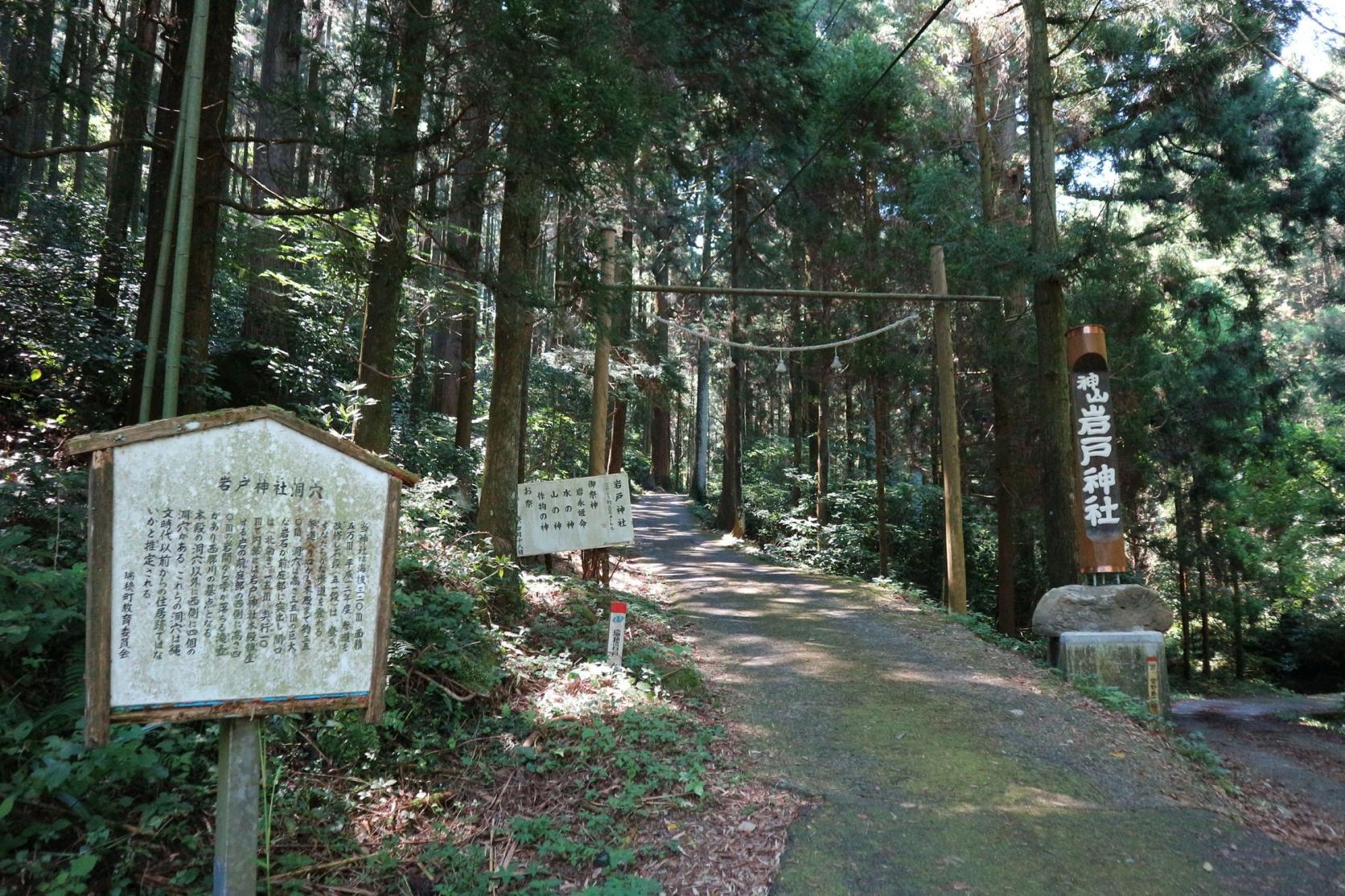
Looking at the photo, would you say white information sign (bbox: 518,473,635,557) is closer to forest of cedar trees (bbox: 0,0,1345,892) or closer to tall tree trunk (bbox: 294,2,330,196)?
forest of cedar trees (bbox: 0,0,1345,892)

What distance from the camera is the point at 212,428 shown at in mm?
2617

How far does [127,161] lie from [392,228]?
5.36m

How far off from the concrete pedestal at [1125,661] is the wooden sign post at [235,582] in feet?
23.0

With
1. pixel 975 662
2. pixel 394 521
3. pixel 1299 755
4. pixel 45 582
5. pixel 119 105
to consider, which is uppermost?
pixel 119 105

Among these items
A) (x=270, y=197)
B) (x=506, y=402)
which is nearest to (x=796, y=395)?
(x=506, y=402)

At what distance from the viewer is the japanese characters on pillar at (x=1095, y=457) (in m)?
8.30

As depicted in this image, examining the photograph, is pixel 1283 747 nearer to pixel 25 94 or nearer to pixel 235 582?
pixel 235 582

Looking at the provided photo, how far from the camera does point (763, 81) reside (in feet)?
33.6

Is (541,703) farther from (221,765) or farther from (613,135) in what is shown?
(613,135)

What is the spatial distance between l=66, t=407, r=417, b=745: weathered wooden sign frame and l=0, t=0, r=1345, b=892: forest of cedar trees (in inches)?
28.4

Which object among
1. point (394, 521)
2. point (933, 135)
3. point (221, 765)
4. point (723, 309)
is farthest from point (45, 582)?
point (723, 309)

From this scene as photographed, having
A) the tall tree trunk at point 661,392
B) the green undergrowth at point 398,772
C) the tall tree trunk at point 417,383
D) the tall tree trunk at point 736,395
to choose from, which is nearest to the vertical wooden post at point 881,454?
the tall tree trunk at point 661,392

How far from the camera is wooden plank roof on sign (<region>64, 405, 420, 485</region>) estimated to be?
241 centimetres

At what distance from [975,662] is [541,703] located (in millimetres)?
4695
